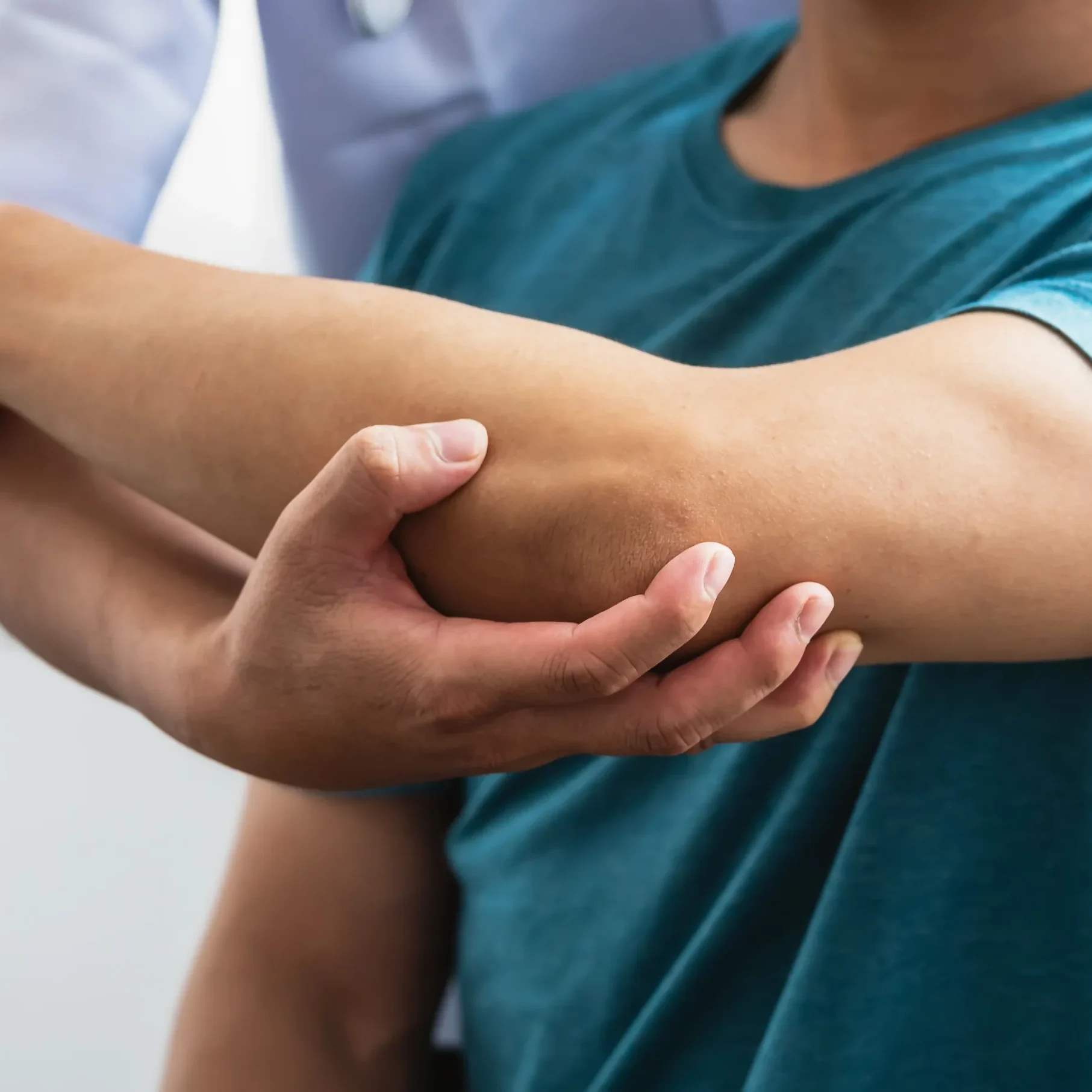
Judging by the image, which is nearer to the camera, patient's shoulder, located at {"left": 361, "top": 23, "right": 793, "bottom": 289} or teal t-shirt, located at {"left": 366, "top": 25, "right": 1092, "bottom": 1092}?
teal t-shirt, located at {"left": 366, "top": 25, "right": 1092, "bottom": 1092}

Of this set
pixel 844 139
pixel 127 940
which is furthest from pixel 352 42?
pixel 127 940

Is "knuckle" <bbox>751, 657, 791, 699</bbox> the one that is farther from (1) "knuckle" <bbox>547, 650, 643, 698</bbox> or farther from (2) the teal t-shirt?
(2) the teal t-shirt

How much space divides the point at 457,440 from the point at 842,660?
20 centimetres

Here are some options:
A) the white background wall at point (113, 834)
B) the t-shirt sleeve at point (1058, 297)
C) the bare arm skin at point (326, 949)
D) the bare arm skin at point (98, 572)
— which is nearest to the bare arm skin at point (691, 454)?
the t-shirt sleeve at point (1058, 297)

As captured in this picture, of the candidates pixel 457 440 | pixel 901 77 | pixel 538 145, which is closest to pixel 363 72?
pixel 538 145

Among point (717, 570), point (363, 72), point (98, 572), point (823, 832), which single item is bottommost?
point (823, 832)

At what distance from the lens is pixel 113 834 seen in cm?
111

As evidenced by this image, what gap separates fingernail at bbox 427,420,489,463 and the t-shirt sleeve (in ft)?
0.78

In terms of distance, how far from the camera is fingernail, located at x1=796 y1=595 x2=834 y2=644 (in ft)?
1.38

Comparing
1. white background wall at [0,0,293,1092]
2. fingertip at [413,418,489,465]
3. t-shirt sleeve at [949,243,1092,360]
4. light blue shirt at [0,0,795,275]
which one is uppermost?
light blue shirt at [0,0,795,275]

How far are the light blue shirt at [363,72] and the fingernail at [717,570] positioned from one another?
2.34 feet

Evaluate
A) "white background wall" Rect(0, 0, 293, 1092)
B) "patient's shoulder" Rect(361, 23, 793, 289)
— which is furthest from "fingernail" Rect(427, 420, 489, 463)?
"white background wall" Rect(0, 0, 293, 1092)

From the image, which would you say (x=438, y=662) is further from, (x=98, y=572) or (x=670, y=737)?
(x=98, y=572)

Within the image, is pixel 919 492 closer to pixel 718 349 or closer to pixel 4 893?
pixel 718 349
